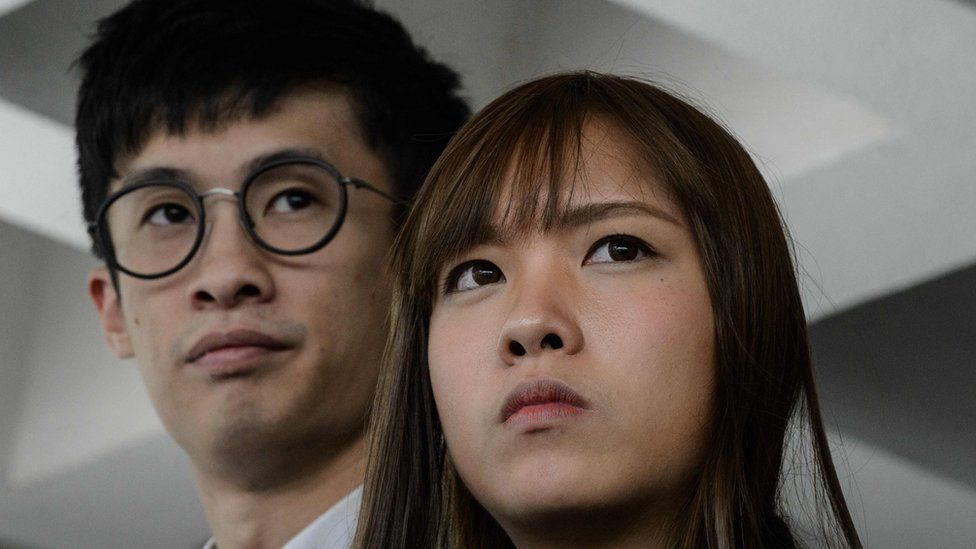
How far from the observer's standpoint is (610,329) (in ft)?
4.18

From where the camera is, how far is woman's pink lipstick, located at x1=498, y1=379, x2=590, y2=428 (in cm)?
125

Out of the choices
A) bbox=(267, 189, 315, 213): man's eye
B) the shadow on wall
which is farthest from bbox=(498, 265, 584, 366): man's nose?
the shadow on wall

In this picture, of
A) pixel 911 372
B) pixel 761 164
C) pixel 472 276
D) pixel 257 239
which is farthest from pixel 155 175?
pixel 911 372

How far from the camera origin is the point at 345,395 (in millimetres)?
1970

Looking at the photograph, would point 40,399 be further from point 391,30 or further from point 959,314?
point 959,314

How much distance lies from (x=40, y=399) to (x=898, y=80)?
2.19 meters

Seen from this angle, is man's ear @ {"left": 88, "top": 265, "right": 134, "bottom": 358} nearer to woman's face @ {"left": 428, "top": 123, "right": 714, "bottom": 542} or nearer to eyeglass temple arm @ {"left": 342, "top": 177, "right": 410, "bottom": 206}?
eyeglass temple arm @ {"left": 342, "top": 177, "right": 410, "bottom": 206}

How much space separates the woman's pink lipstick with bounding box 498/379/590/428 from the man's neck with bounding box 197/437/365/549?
0.74 metres

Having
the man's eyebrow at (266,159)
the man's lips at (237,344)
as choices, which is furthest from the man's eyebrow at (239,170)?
the man's lips at (237,344)

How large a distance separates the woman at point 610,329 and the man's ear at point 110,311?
870 millimetres

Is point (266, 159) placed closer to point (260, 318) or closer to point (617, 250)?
point (260, 318)

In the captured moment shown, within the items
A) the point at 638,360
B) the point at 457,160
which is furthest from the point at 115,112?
the point at 638,360

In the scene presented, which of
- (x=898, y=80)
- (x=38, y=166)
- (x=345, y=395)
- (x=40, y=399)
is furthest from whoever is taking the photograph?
(x=40, y=399)

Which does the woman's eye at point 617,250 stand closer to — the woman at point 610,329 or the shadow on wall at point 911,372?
the woman at point 610,329
